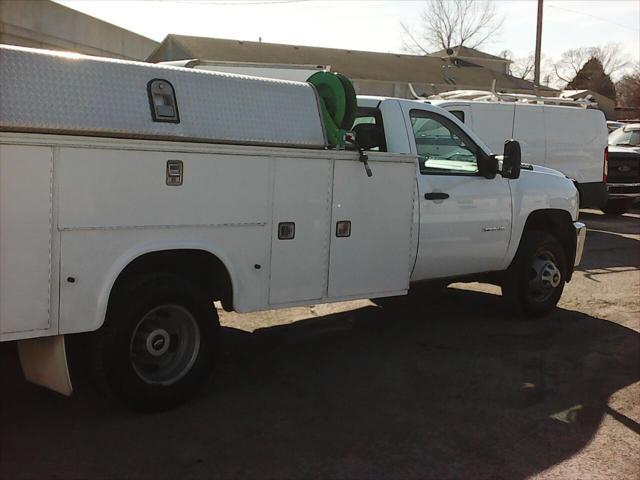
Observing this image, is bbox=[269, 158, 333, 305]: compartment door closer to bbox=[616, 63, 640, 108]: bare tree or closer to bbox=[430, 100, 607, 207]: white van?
bbox=[430, 100, 607, 207]: white van

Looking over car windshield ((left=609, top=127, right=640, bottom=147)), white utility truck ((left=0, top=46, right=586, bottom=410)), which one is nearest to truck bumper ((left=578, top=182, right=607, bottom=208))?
car windshield ((left=609, top=127, right=640, bottom=147))

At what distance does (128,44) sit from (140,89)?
1595 cm

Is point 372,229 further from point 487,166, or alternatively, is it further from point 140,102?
point 140,102

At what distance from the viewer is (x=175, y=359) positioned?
4.52m

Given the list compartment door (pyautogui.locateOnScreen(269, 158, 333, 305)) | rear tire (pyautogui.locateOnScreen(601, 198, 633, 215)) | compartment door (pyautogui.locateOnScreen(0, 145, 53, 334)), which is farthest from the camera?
rear tire (pyautogui.locateOnScreen(601, 198, 633, 215))

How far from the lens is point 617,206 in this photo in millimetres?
17047

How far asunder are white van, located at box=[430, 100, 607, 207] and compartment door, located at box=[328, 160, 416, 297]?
20.6 feet

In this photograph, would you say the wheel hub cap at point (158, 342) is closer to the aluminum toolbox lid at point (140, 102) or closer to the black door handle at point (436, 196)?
the aluminum toolbox lid at point (140, 102)

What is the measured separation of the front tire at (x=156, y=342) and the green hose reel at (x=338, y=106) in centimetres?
153

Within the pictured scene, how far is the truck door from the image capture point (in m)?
5.93

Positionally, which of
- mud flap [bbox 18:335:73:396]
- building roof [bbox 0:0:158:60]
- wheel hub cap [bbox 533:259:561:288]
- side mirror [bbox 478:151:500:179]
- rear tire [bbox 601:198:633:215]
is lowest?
mud flap [bbox 18:335:73:396]

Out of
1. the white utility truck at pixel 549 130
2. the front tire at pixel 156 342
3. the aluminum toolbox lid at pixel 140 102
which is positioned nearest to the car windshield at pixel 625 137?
the white utility truck at pixel 549 130

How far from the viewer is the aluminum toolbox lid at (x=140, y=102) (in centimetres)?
368

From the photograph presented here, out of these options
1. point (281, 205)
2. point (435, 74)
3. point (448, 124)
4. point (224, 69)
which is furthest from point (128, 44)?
point (435, 74)
